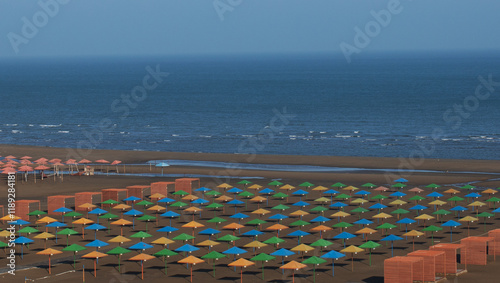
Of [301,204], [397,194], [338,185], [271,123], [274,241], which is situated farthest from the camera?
[271,123]

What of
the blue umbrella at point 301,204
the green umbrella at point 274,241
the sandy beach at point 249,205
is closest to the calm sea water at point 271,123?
the sandy beach at point 249,205

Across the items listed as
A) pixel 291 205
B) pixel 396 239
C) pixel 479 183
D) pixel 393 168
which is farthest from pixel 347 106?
pixel 396 239

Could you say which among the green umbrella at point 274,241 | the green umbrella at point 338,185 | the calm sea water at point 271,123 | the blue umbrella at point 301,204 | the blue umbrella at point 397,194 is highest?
the calm sea water at point 271,123

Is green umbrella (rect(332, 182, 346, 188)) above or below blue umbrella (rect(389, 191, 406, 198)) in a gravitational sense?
above

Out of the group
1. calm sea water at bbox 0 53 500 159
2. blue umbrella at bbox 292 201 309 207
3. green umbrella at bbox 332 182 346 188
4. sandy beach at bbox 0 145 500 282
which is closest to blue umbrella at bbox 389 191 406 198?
sandy beach at bbox 0 145 500 282

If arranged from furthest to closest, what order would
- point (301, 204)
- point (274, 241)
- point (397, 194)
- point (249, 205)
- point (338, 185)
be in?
1. point (338, 185)
2. point (397, 194)
3. point (249, 205)
4. point (301, 204)
5. point (274, 241)

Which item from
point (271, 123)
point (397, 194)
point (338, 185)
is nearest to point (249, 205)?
point (338, 185)

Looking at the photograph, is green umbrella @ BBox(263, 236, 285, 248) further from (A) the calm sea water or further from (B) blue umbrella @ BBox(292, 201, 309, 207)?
(A) the calm sea water

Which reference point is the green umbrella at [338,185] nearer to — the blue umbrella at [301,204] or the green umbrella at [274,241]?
the blue umbrella at [301,204]

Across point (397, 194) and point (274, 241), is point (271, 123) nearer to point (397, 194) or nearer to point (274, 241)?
point (397, 194)
